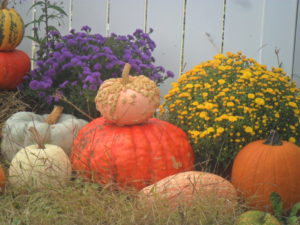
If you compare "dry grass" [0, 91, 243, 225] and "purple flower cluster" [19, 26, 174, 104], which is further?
"purple flower cluster" [19, 26, 174, 104]

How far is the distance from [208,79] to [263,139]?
45 cm

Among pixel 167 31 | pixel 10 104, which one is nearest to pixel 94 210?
pixel 10 104

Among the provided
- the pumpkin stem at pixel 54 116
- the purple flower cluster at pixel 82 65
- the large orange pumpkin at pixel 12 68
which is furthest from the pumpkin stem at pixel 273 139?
the large orange pumpkin at pixel 12 68

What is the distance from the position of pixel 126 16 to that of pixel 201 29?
0.66 meters

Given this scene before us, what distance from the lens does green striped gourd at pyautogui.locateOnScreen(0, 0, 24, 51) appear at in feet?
11.5

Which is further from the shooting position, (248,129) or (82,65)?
(82,65)

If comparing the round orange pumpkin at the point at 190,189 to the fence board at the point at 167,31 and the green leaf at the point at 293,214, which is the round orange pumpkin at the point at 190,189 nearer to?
the green leaf at the point at 293,214

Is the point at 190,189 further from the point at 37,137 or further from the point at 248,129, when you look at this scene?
the point at 37,137

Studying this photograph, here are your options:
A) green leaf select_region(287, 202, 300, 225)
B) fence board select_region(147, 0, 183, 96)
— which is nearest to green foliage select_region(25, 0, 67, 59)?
fence board select_region(147, 0, 183, 96)

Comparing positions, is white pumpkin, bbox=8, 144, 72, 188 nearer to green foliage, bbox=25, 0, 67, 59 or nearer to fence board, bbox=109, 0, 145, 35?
green foliage, bbox=25, 0, 67, 59

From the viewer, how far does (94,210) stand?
2.22 meters

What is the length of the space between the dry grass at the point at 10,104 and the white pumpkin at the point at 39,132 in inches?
15.1

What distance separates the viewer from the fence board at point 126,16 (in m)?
3.95

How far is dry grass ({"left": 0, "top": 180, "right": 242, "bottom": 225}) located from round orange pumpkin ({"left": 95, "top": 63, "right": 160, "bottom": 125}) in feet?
1.30
